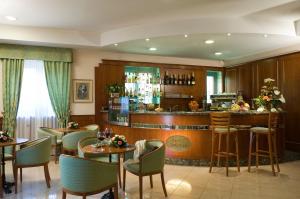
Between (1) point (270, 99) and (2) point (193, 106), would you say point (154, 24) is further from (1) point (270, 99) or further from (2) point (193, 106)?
(2) point (193, 106)

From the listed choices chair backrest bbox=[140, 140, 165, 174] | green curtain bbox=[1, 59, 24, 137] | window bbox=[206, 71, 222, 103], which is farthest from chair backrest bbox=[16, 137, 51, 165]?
window bbox=[206, 71, 222, 103]

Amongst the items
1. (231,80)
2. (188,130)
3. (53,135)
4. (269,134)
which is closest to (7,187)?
(53,135)

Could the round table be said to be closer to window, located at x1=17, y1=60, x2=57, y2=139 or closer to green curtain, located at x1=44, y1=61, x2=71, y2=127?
green curtain, located at x1=44, y1=61, x2=71, y2=127

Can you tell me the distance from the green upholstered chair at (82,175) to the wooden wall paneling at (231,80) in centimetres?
727

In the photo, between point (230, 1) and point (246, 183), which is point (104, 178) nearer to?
point (246, 183)

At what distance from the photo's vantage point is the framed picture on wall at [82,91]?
762 centimetres

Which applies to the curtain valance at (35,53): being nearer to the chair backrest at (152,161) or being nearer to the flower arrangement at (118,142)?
the flower arrangement at (118,142)

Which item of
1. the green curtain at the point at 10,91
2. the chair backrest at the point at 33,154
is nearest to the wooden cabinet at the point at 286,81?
the chair backrest at the point at 33,154

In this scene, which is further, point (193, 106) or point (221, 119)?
point (193, 106)

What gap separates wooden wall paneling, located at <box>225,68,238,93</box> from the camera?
9.37 metres

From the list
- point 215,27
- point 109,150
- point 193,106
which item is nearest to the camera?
point 109,150

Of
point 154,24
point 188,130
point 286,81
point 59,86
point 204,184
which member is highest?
point 154,24

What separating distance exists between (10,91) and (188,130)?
4623 mm

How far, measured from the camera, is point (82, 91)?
7.69m
